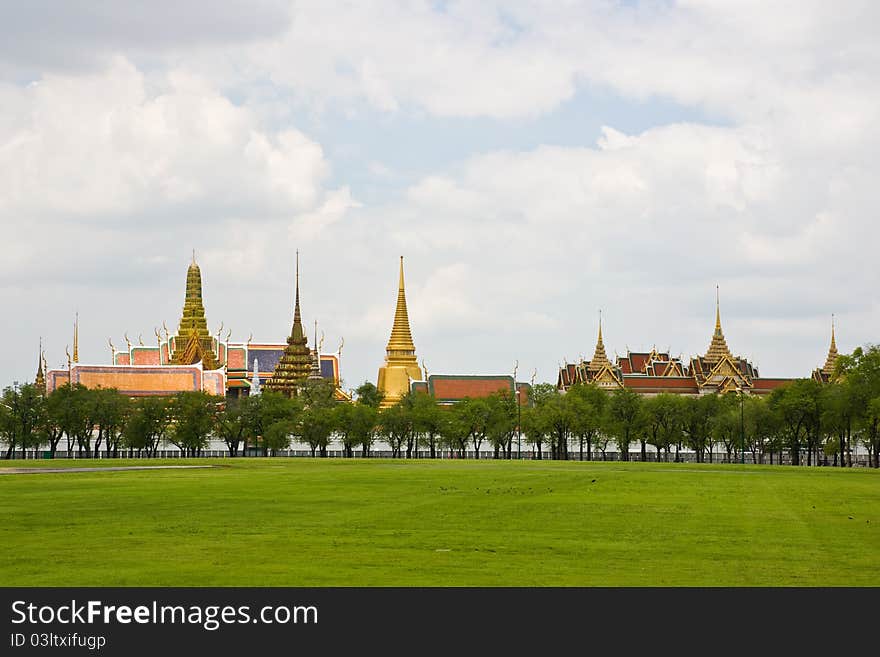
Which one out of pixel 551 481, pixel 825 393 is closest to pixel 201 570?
pixel 551 481

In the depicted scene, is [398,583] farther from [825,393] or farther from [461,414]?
[461,414]

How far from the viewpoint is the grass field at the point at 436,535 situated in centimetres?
2236

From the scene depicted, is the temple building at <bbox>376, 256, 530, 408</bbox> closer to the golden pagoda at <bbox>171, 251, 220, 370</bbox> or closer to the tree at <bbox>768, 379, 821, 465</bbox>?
the golden pagoda at <bbox>171, 251, 220, 370</bbox>

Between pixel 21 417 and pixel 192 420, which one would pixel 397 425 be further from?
pixel 21 417

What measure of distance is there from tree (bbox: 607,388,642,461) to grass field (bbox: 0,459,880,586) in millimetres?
56928

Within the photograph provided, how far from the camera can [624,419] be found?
108m

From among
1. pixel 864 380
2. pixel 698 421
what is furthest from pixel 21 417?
pixel 864 380

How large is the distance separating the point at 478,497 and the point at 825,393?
5612 centimetres

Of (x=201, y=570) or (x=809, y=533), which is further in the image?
(x=809, y=533)

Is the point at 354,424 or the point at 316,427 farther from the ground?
the point at 354,424

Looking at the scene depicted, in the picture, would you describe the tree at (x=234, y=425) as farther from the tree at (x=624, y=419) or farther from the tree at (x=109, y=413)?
the tree at (x=624, y=419)

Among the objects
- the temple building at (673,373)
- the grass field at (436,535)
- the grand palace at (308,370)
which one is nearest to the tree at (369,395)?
the grand palace at (308,370)

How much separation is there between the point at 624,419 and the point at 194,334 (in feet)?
242

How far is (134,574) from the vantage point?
22.0 meters
